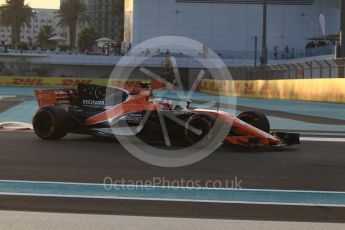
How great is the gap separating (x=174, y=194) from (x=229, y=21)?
289 feet

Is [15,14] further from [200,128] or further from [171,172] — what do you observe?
[171,172]

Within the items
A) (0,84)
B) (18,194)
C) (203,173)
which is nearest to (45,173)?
(18,194)

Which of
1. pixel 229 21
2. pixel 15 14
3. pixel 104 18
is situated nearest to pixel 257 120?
pixel 229 21

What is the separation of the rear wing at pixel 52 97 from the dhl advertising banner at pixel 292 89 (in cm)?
1770

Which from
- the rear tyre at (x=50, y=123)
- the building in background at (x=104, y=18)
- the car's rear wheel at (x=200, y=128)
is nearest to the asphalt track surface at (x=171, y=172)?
the rear tyre at (x=50, y=123)

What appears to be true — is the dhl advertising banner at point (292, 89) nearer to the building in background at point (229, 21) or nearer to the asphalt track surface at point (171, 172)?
the asphalt track surface at point (171, 172)

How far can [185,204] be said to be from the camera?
5.68m

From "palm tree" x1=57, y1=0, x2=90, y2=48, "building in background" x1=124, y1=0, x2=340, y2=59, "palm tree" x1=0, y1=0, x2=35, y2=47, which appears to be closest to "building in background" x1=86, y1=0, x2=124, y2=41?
"palm tree" x1=57, y1=0, x2=90, y2=48

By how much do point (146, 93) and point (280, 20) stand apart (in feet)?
280

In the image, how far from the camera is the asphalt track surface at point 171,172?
537cm

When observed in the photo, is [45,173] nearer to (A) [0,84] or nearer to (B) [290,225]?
(B) [290,225]

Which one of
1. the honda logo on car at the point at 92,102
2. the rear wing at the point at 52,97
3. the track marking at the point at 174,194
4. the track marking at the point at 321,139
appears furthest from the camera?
the track marking at the point at 321,139

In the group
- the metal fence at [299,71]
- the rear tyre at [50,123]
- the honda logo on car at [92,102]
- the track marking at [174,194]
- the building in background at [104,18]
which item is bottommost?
Result: the track marking at [174,194]

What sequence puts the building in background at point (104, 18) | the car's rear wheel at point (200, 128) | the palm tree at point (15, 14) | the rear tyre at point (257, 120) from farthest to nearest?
the building in background at point (104, 18) → the palm tree at point (15, 14) → the rear tyre at point (257, 120) → the car's rear wheel at point (200, 128)
